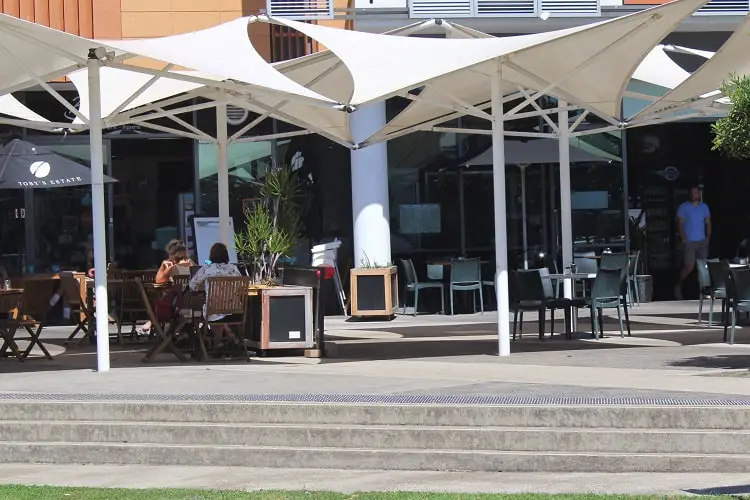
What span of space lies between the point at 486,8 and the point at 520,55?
724 cm

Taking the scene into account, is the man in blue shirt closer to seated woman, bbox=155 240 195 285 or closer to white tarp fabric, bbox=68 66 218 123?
seated woman, bbox=155 240 195 285

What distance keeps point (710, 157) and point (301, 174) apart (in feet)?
24.4

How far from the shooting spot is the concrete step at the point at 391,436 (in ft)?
29.0

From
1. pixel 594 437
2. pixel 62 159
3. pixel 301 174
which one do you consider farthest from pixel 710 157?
pixel 594 437

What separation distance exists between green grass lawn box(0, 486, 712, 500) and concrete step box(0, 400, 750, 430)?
1.35 metres

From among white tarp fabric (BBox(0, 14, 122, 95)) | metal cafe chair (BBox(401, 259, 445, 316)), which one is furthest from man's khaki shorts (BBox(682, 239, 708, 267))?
white tarp fabric (BBox(0, 14, 122, 95))

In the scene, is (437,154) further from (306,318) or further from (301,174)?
(306,318)

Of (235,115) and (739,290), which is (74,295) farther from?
(739,290)

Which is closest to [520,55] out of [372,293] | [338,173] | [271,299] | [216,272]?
[271,299]

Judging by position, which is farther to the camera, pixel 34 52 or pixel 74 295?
pixel 74 295

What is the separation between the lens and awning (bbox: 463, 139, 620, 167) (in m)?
20.3

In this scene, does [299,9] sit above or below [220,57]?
above

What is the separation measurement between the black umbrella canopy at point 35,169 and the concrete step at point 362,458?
911 centimetres

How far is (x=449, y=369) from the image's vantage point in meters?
12.3
